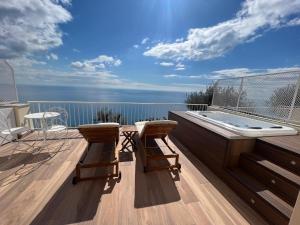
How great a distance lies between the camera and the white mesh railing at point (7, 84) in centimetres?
401

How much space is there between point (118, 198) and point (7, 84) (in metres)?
4.65

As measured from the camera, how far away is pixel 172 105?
5449 mm

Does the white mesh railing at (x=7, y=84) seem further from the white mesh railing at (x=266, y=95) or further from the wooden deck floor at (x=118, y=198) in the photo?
the white mesh railing at (x=266, y=95)

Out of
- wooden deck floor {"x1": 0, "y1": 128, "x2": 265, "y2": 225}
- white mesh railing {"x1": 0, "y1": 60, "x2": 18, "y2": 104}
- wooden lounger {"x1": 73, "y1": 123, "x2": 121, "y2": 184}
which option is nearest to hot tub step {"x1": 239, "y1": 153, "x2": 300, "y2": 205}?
wooden deck floor {"x1": 0, "y1": 128, "x2": 265, "y2": 225}

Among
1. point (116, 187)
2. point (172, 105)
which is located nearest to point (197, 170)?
point (116, 187)

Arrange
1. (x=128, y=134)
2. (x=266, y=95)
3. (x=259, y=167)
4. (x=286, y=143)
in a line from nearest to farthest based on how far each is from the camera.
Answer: (x=259, y=167) → (x=286, y=143) → (x=128, y=134) → (x=266, y=95)

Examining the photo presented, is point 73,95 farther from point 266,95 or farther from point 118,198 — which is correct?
point 266,95

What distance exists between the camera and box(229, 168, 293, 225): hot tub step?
4.95 ft

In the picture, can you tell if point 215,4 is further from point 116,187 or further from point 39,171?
point 39,171

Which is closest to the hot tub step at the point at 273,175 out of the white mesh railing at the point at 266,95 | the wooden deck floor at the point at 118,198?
the wooden deck floor at the point at 118,198

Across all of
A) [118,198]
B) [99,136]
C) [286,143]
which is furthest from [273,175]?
[99,136]

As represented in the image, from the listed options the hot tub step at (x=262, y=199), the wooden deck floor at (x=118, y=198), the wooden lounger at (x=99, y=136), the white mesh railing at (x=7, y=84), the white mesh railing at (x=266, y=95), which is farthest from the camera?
the white mesh railing at (x=7, y=84)

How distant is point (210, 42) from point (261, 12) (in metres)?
2.19

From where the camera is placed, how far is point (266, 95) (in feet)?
11.6
